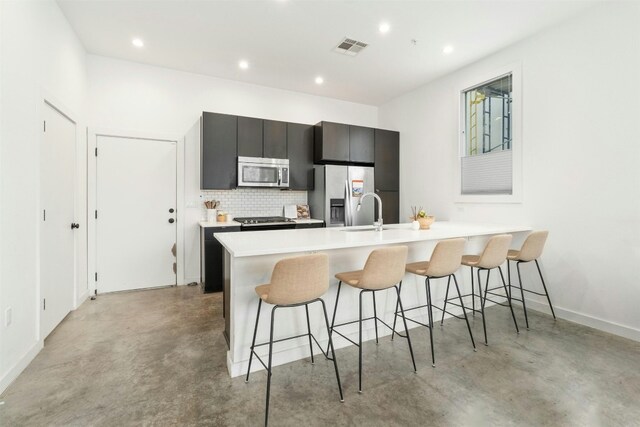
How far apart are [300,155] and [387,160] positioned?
1.60 metres

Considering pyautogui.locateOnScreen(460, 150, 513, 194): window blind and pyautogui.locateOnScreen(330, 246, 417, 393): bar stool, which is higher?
pyautogui.locateOnScreen(460, 150, 513, 194): window blind

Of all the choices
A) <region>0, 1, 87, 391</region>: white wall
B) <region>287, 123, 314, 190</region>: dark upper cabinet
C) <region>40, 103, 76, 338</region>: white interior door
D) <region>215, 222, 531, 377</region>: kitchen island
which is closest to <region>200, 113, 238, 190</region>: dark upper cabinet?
<region>287, 123, 314, 190</region>: dark upper cabinet

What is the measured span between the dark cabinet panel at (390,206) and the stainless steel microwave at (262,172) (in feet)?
5.56

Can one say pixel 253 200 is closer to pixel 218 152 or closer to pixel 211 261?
pixel 218 152

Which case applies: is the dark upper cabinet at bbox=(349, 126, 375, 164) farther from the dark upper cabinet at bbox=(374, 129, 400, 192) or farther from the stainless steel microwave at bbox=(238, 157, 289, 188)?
the stainless steel microwave at bbox=(238, 157, 289, 188)

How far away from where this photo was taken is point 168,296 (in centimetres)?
394

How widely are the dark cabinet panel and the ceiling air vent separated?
7.49 feet

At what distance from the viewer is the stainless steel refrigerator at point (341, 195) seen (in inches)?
185

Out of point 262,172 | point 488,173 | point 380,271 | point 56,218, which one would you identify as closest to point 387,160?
point 488,173

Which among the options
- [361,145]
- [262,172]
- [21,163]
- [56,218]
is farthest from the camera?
[361,145]

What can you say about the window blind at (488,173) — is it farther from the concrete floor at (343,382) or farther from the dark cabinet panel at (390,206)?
the concrete floor at (343,382)

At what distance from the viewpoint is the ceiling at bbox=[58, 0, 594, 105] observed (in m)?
2.96

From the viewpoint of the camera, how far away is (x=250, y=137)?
4473 mm

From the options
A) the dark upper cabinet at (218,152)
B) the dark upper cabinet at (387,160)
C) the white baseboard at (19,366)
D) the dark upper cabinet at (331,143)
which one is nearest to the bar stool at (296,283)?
the white baseboard at (19,366)
